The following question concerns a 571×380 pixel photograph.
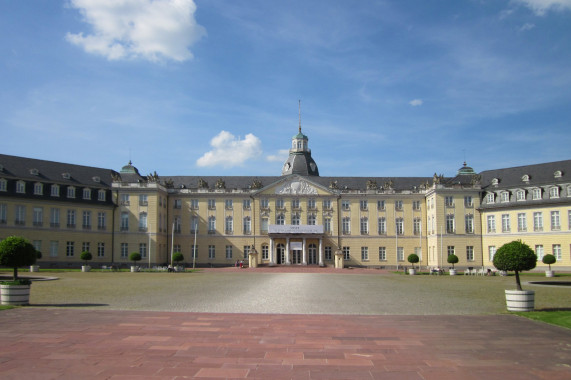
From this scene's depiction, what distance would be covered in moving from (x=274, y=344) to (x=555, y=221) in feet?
175

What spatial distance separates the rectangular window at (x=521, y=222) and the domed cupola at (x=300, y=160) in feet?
109

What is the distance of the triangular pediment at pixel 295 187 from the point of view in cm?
7013

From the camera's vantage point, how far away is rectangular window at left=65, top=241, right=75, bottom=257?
60.5 metres

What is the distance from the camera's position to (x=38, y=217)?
2307 inches

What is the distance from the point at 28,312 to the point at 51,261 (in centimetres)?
4667

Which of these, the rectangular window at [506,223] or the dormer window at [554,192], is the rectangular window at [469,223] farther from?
the dormer window at [554,192]

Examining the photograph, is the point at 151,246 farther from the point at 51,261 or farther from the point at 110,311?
the point at 110,311

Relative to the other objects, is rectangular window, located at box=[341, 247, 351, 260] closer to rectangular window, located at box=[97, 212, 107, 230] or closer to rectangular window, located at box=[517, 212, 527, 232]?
rectangular window, located at box=[517, 212, 527, 232]

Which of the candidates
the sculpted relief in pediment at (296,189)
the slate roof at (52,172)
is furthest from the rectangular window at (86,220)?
the sculpted relief in pediment at (296,189)

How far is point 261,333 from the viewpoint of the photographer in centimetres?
1293

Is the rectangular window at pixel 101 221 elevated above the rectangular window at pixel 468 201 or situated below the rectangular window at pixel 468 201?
below

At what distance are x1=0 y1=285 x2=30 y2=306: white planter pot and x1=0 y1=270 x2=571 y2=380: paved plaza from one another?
2.79 ft

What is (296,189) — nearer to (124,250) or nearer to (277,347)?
(124,250)

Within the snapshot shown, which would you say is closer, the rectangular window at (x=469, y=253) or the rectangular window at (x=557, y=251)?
the rectangular window at (x=557, y=251)
